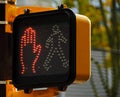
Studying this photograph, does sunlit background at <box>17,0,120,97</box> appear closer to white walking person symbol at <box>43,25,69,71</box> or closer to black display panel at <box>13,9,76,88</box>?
black display panel at <box>13,9,76,88</box>

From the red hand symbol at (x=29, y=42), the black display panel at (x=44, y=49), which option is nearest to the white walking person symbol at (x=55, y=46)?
the black display panel at (x=44, y=49)

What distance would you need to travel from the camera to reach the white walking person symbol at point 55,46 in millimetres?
4613

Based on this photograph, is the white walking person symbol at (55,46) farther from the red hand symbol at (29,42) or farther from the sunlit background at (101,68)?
the sunlit background at (101,68)

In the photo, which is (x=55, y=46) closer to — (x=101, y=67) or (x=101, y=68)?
(x=101, y=68)

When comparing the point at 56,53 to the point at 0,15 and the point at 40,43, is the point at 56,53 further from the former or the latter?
the point at 0,15

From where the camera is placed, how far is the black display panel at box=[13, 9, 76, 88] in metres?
4.59

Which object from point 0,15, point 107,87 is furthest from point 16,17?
point 107,87

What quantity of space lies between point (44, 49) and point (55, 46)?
13 centimetres

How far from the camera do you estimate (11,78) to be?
16.8ft

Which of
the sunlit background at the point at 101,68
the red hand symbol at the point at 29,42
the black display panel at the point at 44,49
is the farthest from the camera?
the sunlit background at the point at 101,68

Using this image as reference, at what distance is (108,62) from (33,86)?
11535 mm

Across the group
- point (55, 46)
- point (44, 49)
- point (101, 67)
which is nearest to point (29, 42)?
point (44, 49)

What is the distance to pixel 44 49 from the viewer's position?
475cm

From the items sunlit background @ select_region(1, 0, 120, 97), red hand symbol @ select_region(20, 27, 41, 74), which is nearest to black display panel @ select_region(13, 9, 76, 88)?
red hand symbol @ select_region(20, 27, 41, 74)
